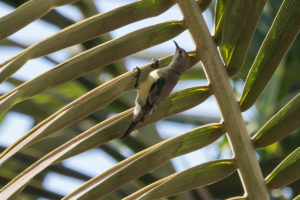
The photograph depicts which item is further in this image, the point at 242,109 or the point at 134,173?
the point at 242,109

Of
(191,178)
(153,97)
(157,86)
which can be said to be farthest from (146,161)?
(157,86)

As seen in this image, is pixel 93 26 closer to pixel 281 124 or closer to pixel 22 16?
pixel 22 16

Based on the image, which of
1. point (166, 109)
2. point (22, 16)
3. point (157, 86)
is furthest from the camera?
point (157, 86)

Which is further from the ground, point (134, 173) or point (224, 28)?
point (224, 28)

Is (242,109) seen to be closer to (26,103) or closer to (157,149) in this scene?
(157,149)

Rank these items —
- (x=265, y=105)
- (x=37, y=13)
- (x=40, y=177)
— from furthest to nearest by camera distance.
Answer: (x=265, y=105) → (x=40, y=177) → (x=37, y=13)

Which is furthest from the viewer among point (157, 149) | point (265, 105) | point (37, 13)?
point (265, 105)

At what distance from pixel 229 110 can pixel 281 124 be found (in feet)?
0.59

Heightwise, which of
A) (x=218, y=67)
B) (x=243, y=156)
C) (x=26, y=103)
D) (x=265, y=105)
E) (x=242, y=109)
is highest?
(x=26, y=103)

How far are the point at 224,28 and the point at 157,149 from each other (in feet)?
1.47

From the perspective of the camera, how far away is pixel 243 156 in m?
1.73

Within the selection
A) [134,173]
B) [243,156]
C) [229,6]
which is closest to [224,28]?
[229,6]

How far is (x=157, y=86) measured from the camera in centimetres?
242

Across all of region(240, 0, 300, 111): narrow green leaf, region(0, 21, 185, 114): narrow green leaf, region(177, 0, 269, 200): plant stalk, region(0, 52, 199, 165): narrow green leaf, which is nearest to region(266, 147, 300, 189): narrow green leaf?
region(177, 0, 269, 200): plant stalk
